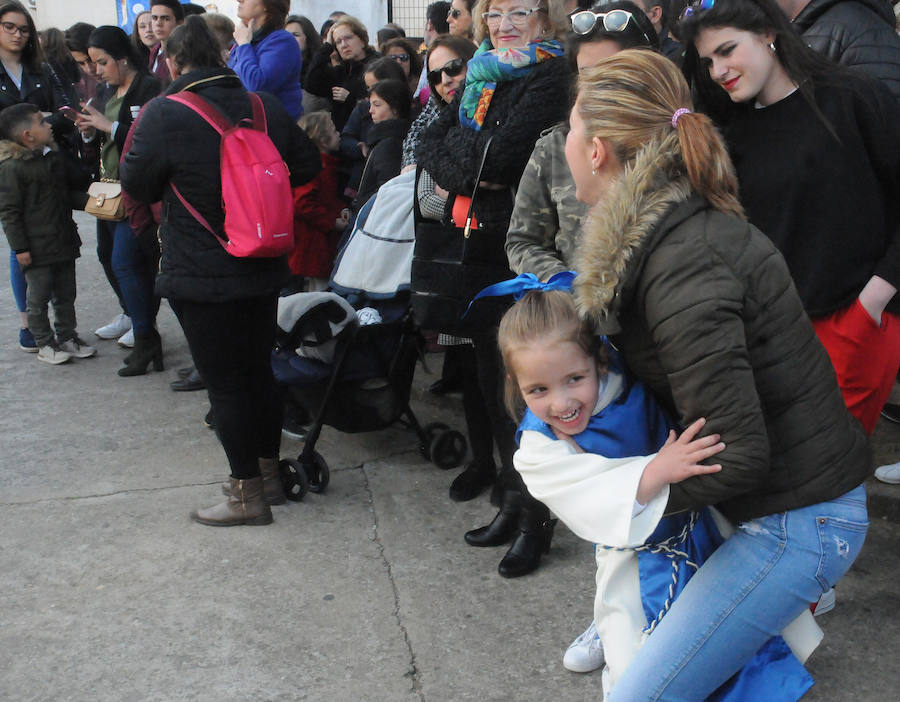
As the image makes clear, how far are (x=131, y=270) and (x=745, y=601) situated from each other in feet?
15.6

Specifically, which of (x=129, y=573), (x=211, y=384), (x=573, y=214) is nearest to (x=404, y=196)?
(x=211, y=384)

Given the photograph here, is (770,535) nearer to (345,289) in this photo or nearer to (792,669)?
(792,669)

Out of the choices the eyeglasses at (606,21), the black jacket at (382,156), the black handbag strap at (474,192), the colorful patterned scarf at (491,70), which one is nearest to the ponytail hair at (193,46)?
the colorful patterned scarf at (491,70)

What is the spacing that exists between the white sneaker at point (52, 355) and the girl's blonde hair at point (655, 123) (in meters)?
5.07

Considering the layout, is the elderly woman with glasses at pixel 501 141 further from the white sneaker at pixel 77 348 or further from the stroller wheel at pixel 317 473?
the white sneaker at pixel 77 348

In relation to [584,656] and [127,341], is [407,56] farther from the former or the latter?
[584,656]

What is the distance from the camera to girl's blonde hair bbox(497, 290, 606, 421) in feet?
6.50

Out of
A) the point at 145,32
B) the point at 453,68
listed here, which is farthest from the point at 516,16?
the point at 145,32

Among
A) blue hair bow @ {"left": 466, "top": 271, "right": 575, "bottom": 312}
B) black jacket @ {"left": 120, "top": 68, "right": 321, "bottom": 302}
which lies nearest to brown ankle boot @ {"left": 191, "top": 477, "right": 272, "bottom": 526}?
black jacket @ {"left": 120, "top": 68, "right": 321, "bottom": 302}

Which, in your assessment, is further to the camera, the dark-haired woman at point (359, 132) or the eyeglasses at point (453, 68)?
the dark-haired woman at point (359, 132)

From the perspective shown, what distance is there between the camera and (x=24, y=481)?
14.7 ft

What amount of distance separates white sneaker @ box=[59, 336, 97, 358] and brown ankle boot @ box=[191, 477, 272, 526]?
2.82 m

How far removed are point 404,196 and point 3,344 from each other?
3.69 meters

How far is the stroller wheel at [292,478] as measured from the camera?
13.4ft
